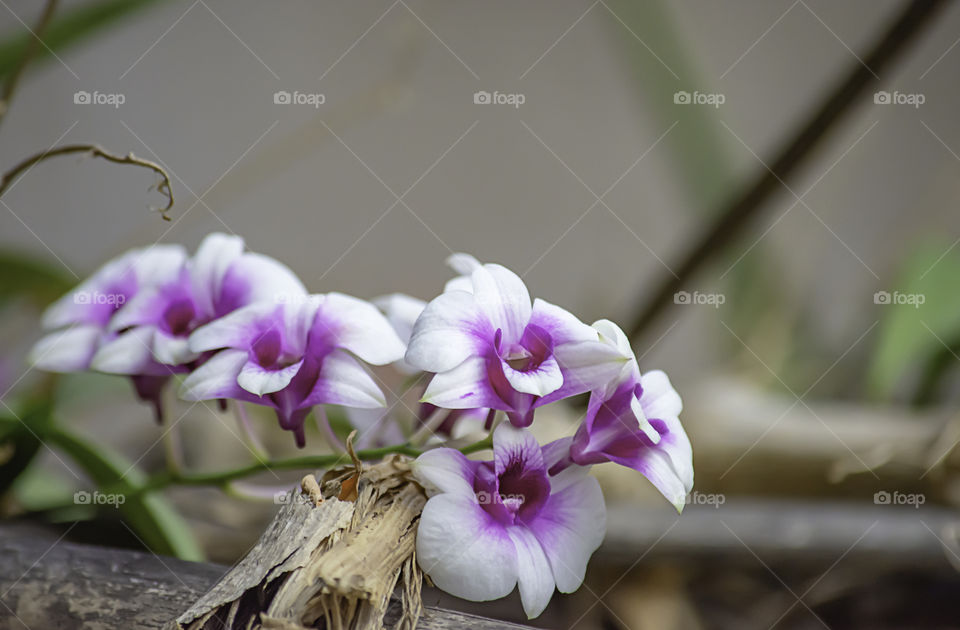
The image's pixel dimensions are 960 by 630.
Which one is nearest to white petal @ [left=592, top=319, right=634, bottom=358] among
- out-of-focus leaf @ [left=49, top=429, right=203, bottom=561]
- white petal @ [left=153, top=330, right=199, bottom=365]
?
white petal @ [left=153, top=330, right=199, bottom=365]

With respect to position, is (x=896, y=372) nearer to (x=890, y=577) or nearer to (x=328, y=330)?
(x=890, y=577)

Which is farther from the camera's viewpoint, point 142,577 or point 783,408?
point 783,408

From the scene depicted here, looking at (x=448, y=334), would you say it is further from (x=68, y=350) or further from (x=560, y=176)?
(x=560, y=176)

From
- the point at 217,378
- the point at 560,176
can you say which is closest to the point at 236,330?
the point at 217,378

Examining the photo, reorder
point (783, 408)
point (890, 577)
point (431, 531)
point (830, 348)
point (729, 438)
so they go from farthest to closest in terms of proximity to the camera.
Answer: point (830, 348) → point (783, 408) → point (729, 438) → point (890, 577) → point (431, 531)

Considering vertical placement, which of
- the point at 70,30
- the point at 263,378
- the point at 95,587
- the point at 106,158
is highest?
the point at 70,30

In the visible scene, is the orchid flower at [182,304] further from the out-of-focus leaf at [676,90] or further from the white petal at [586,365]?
the out-of-focus leaf at [676,90]

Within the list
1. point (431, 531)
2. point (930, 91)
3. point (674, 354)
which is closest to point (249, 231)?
point (674, 354)

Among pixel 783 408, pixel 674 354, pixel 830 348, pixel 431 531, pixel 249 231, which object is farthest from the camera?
pixel 674 354
